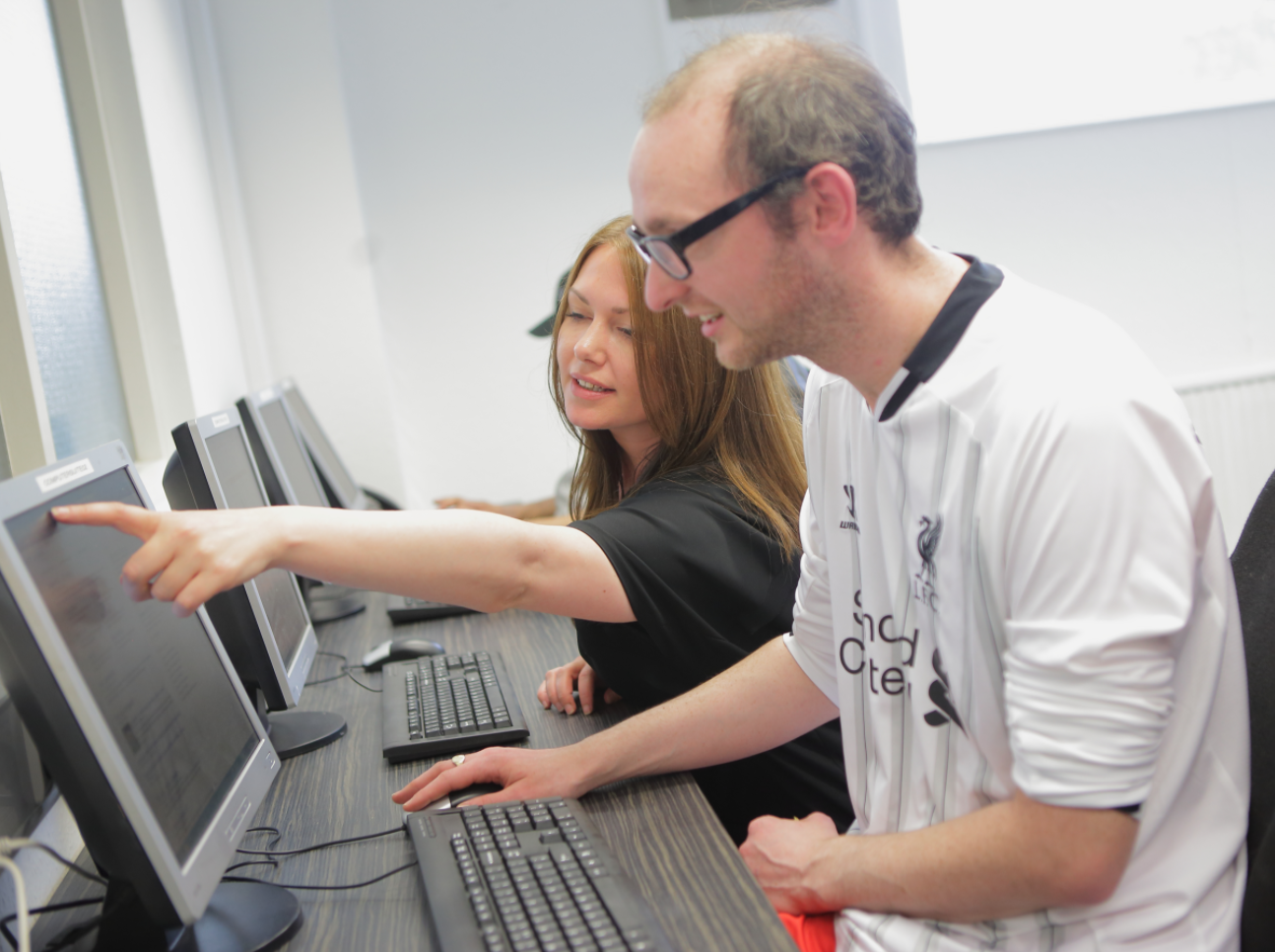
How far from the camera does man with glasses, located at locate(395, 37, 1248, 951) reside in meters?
0.74

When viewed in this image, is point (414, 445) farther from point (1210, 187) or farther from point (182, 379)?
point (1210, 187)

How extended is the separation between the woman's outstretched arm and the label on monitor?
0.02 m

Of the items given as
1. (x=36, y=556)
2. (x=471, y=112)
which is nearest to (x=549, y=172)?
(x=471, y=112)

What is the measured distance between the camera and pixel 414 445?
369 centimetres

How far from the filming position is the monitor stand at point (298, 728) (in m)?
1.33

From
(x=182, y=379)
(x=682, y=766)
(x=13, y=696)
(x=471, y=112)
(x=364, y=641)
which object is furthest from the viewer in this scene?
(x=471, y=112)

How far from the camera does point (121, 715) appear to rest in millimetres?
775

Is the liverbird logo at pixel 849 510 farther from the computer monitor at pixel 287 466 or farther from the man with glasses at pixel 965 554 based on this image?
the computer monitor at pixel 287 466

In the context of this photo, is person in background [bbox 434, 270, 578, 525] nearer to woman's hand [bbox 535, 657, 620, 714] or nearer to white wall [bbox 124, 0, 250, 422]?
white wall [bbox 124, 0, 250, 422]

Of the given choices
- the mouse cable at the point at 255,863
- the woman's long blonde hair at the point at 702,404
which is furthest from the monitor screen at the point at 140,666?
the woman's long blonde hair at the point at 702,404

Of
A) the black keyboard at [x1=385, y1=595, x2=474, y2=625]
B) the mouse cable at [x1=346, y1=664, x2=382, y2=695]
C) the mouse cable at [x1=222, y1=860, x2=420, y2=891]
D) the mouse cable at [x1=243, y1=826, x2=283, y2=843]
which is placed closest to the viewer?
the mouse cable at [x1=222, y1=860, x2=420, y2=891]

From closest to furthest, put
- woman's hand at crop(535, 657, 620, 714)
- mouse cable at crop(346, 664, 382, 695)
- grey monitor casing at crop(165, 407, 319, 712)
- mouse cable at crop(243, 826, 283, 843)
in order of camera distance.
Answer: mouse cable at crop(243, 826, 283, 843) < grey monitor casing at crop(165, 407, 319, 712) < woman's hand at crop(535, 657, 620, 714) < mouse cable at crop(346, 664, 382, 695)

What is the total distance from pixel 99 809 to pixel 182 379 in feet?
6.04

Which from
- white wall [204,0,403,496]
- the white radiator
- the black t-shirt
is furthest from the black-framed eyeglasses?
the white radiator
